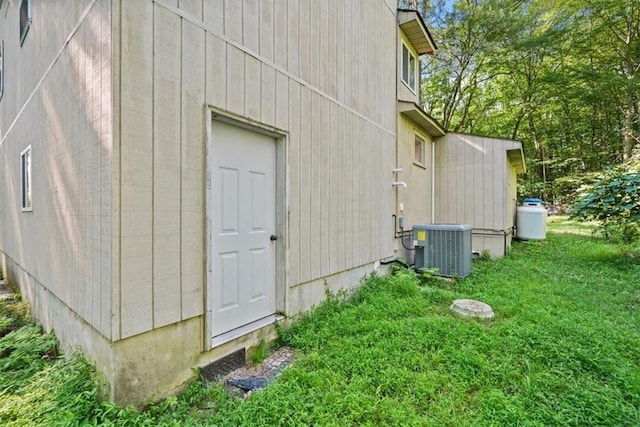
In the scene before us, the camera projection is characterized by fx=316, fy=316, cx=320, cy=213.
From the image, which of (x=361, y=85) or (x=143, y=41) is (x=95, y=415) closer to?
(x=143, y=41)

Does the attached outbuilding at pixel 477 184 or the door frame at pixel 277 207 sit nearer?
the door frame at pixel 277 207

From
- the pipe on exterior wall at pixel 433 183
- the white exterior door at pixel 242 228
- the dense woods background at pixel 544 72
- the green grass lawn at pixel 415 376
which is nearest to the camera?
the green grass lawn at pixel 415 376

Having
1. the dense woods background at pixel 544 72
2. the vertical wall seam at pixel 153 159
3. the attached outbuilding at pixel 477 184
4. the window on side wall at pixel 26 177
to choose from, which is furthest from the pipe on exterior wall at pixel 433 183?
the dense woods background at pixel 544 72

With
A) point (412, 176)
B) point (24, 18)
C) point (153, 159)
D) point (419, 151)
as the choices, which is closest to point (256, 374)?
point (153, 159)

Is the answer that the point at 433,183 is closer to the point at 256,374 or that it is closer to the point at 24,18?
the point at 256,374

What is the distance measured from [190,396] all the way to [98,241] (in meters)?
1.27

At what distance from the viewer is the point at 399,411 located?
6.72 ft

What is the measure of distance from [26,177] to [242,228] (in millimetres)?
3734

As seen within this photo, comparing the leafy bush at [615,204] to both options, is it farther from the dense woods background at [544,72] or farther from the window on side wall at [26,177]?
the window on side wall at [26,177]

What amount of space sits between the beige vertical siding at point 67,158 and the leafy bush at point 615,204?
8.31 m

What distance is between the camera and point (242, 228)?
2.98 m

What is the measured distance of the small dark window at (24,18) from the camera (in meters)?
4.04

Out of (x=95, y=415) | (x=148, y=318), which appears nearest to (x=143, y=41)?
(x=148, y=318)

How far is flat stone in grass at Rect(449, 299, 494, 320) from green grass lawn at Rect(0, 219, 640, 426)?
4.2 inches
